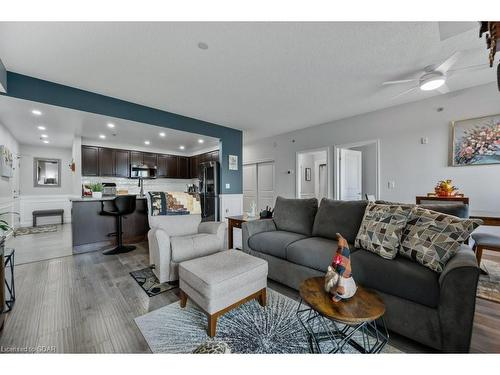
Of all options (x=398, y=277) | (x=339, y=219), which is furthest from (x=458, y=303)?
(x=339, y=219)

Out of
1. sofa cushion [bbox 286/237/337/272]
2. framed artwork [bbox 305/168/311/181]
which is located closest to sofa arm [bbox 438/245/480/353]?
sofa cushion [bbox 286/237/337/272]

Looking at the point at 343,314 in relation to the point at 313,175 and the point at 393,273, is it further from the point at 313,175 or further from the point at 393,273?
the point at 313,175

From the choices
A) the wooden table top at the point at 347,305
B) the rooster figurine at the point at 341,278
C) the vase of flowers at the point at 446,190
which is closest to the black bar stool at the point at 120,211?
the wooden table top at the point at 347,305

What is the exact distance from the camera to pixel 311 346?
4.26 feet

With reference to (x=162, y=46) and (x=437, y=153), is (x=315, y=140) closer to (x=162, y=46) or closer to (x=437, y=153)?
(x=437, y=153)

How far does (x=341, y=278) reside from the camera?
3.98ft

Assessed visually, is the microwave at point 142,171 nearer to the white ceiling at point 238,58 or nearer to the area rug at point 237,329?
the white ceiling at point 238,58

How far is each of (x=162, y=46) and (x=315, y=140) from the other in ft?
12.7

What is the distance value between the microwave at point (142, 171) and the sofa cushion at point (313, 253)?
5.13m

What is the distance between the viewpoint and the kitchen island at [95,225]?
351 cm

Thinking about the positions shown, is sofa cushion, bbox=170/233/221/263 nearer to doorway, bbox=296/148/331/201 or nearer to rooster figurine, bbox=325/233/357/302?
rooster figurine, bbox=325/233/357/302

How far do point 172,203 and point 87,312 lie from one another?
1.33 metres
